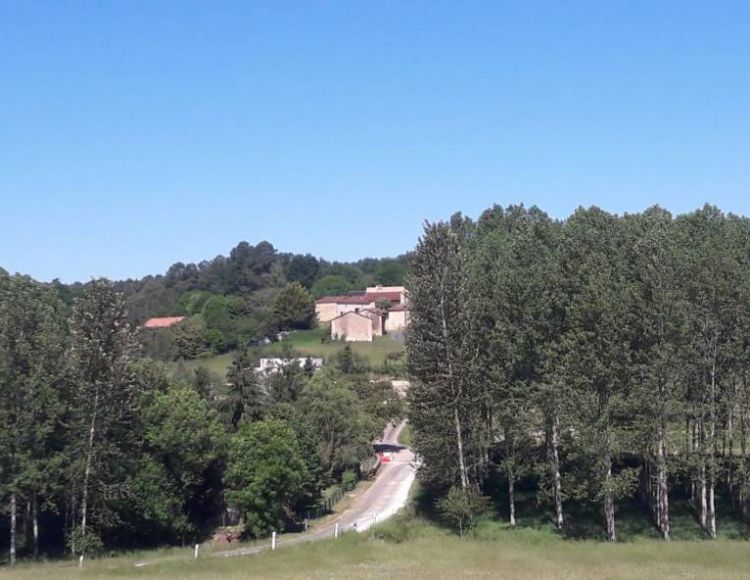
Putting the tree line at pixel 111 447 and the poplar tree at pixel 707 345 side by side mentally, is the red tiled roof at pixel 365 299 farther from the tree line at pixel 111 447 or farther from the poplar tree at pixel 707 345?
the poplar tree at pixel 707 345

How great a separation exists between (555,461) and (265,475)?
15.1 metres

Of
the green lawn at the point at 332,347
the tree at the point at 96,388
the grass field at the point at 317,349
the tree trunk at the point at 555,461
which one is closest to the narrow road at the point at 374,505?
the tree at the point at 96,388

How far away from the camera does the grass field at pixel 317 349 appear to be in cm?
11044

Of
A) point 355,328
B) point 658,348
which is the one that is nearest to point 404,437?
point 658,348

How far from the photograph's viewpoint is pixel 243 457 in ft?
154

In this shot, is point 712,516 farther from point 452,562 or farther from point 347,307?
point 347,307

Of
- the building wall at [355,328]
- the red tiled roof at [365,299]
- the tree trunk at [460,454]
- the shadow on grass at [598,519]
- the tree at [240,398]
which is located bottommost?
the shadow on grass at [598,519]

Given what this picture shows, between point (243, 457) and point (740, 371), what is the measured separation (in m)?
25.8

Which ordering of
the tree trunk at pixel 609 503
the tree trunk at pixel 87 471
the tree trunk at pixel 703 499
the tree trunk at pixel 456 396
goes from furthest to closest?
the tree trunk at pixel 456 396 < the tree trunk at pixel 87 471 < the tree trunk at pixel 703 499 < the tree trunk at pixel 609 503

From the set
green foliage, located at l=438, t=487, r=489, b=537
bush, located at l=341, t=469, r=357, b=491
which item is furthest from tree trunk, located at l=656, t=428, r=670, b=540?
bush, located at l=341, t=469, r=357, b=491

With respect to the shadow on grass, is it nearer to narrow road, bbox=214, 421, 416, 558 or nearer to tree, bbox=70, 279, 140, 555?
narrow road, bbox=214, 421, 416, 558

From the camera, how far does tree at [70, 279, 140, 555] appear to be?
40.5 metres

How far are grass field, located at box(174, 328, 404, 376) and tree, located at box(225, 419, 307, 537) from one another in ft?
168

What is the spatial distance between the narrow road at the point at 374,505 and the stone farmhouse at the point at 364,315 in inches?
2067
